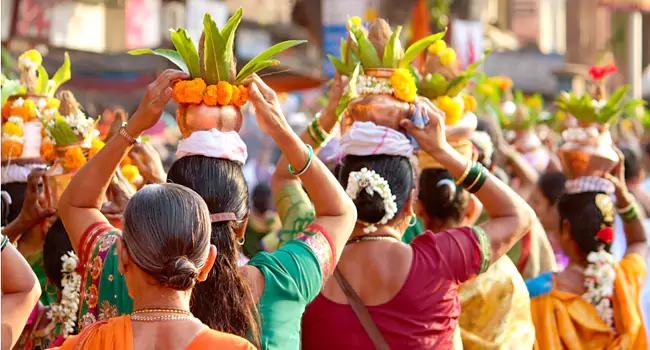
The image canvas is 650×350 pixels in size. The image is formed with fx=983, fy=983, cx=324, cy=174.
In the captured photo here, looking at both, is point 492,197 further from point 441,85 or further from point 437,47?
point 437,47

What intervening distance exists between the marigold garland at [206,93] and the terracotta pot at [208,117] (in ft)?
0.06

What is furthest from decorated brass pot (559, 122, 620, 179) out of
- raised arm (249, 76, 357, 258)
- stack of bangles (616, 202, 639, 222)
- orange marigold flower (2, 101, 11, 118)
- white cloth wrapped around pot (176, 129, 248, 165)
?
orange marigold flower (2, 101, 11, 118)

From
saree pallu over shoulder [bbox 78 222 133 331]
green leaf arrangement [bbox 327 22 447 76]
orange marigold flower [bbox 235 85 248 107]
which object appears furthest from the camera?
green leaf arrangement [bbox 327 22 447 76]

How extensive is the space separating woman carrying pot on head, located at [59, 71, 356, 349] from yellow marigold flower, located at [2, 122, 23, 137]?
1.54m

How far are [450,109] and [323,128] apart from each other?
2.61 ft

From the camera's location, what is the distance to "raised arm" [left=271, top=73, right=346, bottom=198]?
403 centimetres

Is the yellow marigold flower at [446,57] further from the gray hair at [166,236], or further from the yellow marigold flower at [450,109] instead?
the gray hair at [166,236]

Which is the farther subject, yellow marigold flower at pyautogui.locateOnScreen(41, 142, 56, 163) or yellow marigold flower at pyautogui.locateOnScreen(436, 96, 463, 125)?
yellow marigold flower at pyautogui.locateOnScreen(436, 96, 463, 125)

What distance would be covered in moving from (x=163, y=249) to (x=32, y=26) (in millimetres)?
14079

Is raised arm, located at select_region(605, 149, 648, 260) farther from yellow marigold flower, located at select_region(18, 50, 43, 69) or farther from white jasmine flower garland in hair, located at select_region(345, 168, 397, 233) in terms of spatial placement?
yellow marigold flower, located at select_region(18, 50, 43, 69)

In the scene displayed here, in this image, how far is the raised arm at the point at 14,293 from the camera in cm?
284

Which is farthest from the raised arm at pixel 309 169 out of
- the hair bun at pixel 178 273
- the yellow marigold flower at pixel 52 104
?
the yellow marigold flower at pixel 52 104

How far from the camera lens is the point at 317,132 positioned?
4090 mm

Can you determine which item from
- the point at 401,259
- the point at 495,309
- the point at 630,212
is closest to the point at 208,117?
the point at 401,259
